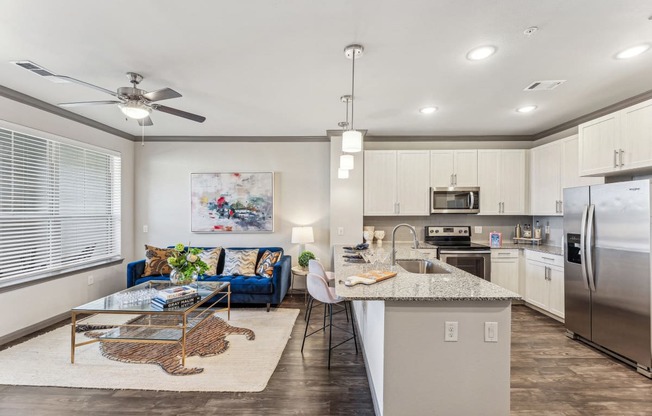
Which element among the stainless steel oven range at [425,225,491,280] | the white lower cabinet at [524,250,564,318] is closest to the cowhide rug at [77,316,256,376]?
the stainless steel oven range at [425,225,491,280]

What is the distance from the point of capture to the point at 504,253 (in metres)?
4.44

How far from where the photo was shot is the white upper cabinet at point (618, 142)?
9.33ft

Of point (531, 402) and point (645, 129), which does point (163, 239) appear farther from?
point (645, 129)

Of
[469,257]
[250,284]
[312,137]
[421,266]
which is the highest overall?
[312,137]

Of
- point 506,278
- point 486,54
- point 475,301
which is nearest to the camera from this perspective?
point 475,301

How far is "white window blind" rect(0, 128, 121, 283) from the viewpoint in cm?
329

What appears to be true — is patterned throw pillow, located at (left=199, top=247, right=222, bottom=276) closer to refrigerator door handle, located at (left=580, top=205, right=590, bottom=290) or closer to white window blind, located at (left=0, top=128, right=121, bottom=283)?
white window blind, located at (left=0, top=128, right=121, bottom=283)

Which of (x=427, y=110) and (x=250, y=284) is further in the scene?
(x=250, y=284)

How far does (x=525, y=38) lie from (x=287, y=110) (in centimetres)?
251

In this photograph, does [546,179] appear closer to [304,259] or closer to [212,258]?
[304,259]

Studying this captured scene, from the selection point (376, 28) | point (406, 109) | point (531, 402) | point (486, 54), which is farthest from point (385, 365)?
point (406, 109)

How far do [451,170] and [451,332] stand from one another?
3.48 m

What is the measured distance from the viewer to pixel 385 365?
1858 millimetres

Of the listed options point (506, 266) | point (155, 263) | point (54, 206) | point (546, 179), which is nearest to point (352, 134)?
point (506, 266)
